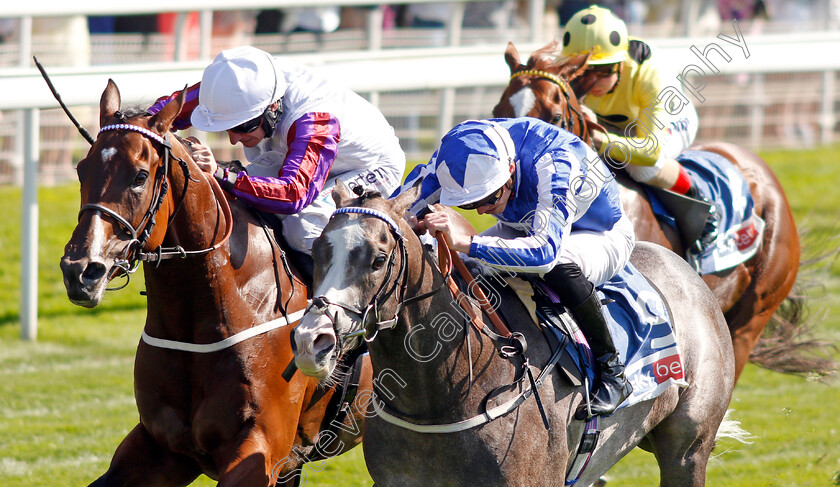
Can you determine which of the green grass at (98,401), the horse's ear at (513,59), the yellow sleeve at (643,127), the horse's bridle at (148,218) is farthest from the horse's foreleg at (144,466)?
the horse's ear at (513,59)

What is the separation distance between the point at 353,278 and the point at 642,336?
1417 millimetres

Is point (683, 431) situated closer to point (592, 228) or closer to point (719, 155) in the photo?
point (592, 228)

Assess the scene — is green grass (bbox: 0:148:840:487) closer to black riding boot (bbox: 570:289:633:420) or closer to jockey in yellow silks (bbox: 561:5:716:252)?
jockey in yellow silks (bbox: 561:5:716:252)

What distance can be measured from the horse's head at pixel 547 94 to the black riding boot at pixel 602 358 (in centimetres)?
157

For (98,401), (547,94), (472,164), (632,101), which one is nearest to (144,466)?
(472,164)

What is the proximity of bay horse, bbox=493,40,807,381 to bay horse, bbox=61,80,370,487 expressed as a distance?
178 centimetres

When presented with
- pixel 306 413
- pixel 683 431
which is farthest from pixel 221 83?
pixel 683 431

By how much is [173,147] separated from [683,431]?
221cm

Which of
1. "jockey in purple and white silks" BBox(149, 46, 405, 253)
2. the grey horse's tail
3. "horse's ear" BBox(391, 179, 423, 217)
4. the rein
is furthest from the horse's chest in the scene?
the grey horse's tail

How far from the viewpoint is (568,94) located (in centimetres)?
536

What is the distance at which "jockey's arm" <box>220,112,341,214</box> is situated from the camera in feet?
13.4

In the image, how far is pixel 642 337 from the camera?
4.08 metres

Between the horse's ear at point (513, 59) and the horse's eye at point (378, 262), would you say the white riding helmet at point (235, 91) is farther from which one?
the horse's ear at point (513, 59)

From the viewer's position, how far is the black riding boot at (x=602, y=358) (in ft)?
12.5
